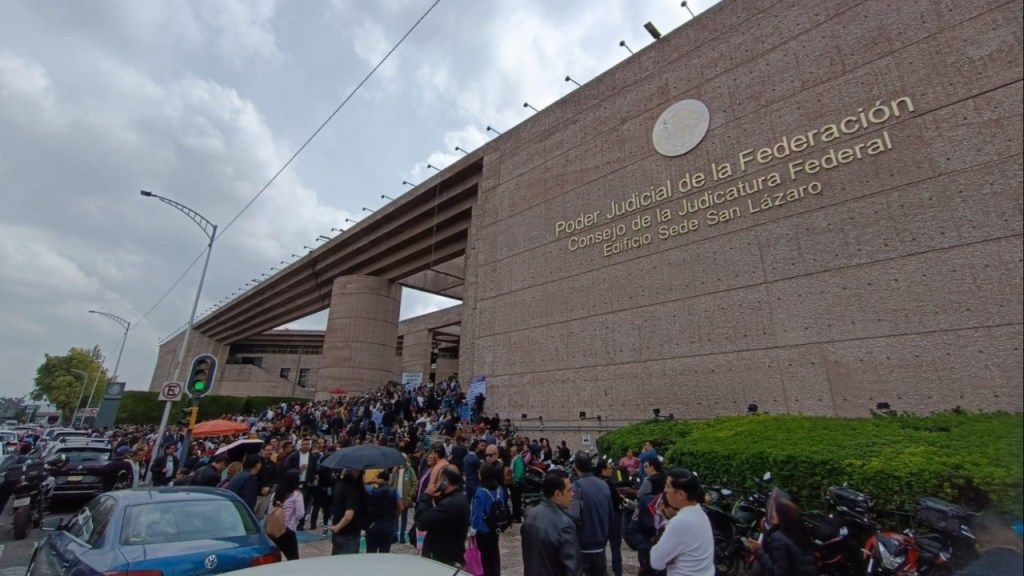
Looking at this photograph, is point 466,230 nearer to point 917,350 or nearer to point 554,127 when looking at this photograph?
point 554,127

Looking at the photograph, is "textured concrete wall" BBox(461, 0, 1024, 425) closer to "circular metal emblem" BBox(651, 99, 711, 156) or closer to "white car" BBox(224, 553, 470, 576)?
"circular metal emblem" BBox(651, 99, 711, 156)

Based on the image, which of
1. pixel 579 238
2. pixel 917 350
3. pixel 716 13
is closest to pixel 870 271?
pixel 917 350

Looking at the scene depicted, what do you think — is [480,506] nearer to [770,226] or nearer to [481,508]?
[481,508]

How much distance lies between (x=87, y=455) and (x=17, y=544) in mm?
3623

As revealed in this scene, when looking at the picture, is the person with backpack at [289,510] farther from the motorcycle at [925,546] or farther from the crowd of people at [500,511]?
the motorcycle at [925,546]

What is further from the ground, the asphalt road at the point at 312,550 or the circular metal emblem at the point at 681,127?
the circular metal emblem at the point at 681,127

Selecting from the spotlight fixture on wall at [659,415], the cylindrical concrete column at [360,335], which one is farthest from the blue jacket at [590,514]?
the cylindrical concrete column at [360,335]

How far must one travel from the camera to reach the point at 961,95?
388 inches

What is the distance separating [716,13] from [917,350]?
441 inches

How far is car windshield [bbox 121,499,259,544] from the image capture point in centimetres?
397

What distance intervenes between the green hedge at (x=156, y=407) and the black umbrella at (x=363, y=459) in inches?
1659

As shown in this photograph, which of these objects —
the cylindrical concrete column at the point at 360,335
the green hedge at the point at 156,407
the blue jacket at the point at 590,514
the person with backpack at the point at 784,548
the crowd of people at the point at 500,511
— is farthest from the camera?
the green hedge at the point at 156,407

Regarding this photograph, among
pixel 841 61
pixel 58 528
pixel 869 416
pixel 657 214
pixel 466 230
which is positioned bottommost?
pixel 58 528

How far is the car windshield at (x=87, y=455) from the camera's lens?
34.9 ft
